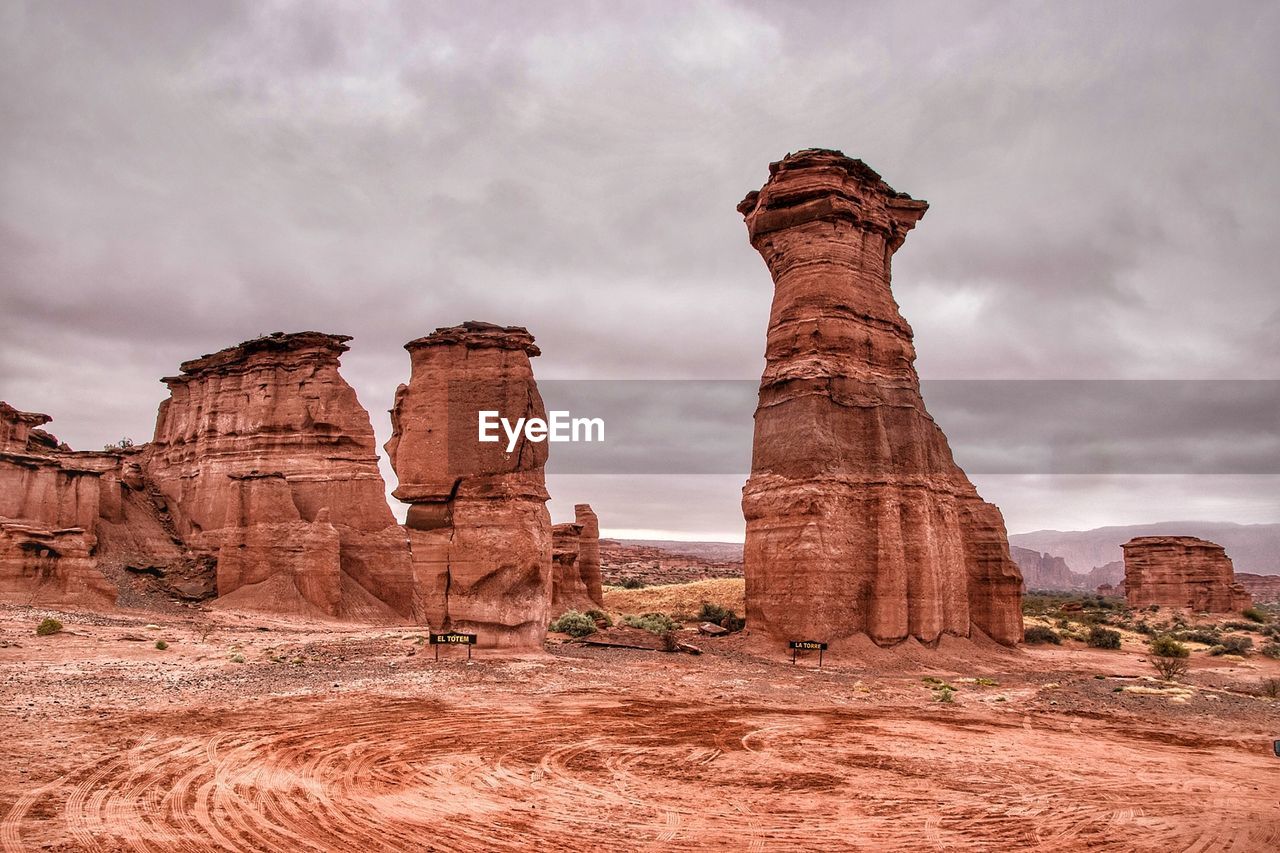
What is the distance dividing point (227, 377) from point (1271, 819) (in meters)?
43.7

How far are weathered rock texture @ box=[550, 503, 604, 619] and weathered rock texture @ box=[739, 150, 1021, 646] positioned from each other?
14.4m

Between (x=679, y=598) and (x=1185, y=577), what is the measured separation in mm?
35665

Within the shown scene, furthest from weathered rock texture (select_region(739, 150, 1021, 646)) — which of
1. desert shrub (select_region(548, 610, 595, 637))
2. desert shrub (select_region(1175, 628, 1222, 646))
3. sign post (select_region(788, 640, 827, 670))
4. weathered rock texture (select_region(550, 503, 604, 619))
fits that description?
weathered rock texture (select_region(550, 503, 604, 619))

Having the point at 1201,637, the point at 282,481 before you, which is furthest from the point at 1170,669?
the point at 282,481

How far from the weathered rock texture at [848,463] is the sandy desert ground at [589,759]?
13.8 feet

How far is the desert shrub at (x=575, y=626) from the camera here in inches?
1061

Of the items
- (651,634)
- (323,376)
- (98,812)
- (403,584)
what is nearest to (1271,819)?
(98,812)

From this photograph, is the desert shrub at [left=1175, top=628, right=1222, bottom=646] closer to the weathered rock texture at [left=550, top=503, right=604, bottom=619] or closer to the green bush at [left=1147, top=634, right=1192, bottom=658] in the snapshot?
the green bush at [left=1147, top=634, right=1192, bottom=658]

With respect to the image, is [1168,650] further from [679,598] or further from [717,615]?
[679,598]

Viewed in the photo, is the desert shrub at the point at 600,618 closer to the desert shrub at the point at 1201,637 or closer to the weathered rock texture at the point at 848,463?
the weathered rock texture at the point at 848,463

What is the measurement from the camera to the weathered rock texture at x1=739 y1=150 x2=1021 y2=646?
22.3m

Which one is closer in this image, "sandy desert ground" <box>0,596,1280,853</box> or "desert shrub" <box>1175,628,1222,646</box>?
"sandy desert ground" <box>0,596,1280,853</box>

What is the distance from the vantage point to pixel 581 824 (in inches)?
291

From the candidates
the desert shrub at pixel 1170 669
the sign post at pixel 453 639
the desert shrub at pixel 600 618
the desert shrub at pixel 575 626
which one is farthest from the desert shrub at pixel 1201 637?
the sign post at pixel 453 639
